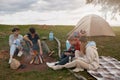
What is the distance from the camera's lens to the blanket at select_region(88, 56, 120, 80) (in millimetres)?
9664

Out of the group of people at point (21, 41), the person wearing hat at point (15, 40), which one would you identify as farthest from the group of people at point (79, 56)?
the person wearing hat at point (15, 40)

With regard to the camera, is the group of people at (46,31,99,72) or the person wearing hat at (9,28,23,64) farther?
the person wearing hat at (9,28,23,64)

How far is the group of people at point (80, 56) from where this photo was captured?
1005 cm

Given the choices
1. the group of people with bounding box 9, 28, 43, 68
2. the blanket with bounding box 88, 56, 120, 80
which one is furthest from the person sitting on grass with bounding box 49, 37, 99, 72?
the group of people with bounding box 9, 28, 43, 68

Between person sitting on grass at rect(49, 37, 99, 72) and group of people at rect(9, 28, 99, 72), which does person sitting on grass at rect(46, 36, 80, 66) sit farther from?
person sitting on grass at rect(49, 37, 99, 72)

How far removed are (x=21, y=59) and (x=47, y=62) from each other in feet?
4.77

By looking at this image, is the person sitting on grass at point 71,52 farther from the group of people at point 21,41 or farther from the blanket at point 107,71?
the group of people at point 21,41

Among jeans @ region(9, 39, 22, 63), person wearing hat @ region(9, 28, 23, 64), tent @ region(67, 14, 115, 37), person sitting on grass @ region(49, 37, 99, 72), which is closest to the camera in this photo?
person sitting on grass @ region(49, 37, 99, 72)

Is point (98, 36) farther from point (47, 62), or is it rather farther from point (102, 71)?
point (102, 71)

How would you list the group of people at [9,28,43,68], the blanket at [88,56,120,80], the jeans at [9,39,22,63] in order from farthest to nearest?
the jeans at [9,39,22,63]
the group of people at [9,28,43,68]
the blanket at [88,56,120,80]

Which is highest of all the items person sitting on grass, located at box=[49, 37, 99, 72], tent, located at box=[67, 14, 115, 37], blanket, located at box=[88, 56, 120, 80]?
tent, located at box=[67, 14, 115, 37]

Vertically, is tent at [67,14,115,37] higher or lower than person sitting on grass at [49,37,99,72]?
higher

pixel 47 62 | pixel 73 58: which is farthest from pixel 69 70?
pixel 47 62

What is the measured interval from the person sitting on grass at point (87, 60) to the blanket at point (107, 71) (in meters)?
0.25
